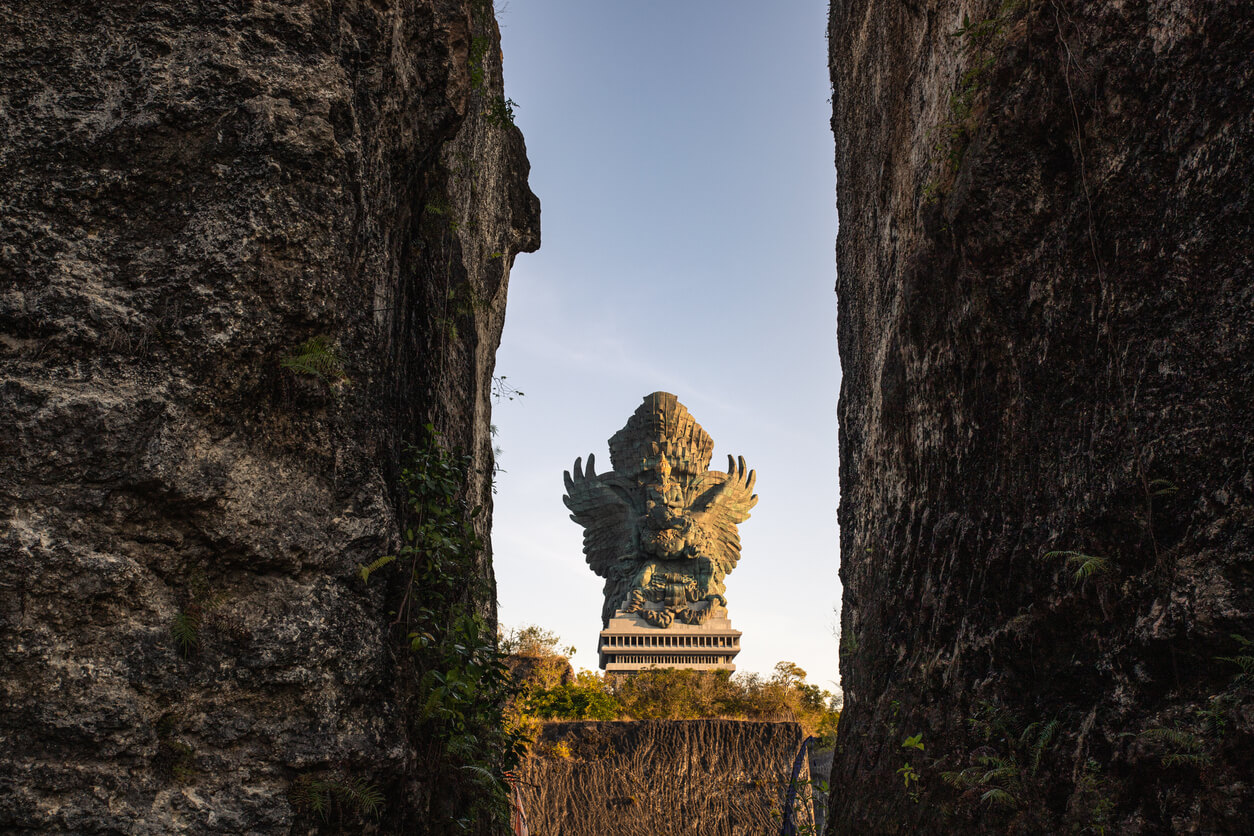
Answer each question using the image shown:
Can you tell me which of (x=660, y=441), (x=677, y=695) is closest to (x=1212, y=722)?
(x=677, y=695)

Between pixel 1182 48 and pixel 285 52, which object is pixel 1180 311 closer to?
pixel 1182 48

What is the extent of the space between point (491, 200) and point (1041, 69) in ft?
19.0

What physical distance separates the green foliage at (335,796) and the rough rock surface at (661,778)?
32.9 ft

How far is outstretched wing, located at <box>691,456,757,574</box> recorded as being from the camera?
124 feet

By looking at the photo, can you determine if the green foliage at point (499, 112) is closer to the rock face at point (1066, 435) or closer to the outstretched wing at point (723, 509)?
the rock face at point (1066, 435)

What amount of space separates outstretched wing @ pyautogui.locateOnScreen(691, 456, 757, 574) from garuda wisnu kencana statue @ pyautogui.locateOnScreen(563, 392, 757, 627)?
1.6 inches

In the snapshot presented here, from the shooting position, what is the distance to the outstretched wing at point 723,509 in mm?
37750

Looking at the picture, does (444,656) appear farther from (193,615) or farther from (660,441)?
(660,441)

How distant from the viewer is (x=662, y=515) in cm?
3603

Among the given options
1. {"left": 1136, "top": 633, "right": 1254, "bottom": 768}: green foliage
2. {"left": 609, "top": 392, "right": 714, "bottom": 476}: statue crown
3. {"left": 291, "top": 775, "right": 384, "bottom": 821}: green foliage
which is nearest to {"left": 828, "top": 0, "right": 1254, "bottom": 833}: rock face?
{"left": 1136, "top": 633, "right": 1254, "bottom": 768}: green foliage

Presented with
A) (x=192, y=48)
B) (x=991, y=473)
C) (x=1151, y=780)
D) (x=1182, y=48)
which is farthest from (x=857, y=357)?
(x=192, y=48)

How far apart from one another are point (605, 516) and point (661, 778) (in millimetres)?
23634

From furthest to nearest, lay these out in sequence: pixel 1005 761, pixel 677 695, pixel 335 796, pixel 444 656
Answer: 1. pixel 677 695
2. pixel 444 656
3. pixel 1005 761
4. pixel 335 796

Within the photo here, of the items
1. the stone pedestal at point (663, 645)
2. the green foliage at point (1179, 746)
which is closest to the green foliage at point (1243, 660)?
the green foliage at point (1179, 746)
